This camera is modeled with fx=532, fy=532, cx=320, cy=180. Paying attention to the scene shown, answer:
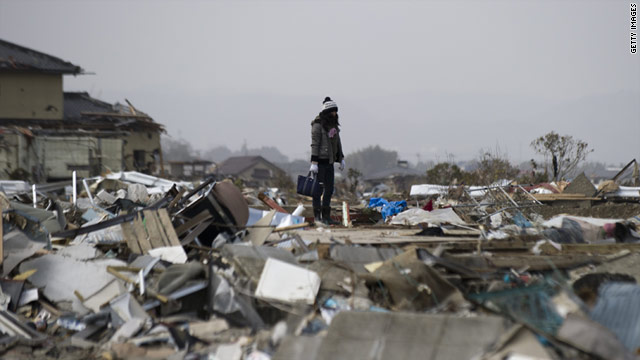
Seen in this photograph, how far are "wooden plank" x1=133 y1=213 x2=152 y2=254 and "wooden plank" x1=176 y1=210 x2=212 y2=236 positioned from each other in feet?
1.06

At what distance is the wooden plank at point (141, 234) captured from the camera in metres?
5.18

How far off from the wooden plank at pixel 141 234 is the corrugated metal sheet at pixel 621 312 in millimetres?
3867

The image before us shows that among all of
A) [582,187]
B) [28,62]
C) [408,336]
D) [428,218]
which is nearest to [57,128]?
[28,62]

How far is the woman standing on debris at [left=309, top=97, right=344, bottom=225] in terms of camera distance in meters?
7.27

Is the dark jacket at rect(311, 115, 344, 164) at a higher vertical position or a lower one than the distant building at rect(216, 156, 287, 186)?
higher

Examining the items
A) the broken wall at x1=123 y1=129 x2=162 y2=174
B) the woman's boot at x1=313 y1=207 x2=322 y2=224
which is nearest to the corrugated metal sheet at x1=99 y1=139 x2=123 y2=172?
the broken wall at x1=123 y1=129 x2=162 y2=174

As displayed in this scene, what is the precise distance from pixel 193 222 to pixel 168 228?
1.03ft

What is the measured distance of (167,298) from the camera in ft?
13.6

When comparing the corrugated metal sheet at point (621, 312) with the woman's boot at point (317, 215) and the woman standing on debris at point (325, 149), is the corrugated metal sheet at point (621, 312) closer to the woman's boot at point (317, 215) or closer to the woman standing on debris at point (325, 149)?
the woman standing on debris at point (325, 149)

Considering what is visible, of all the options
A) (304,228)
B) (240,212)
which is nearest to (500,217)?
(304,228)

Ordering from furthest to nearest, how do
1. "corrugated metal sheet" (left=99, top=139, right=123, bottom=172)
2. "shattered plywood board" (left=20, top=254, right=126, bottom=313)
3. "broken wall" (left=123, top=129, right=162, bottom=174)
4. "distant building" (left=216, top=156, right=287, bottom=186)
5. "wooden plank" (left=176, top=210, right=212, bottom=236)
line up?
"distant building" (left=216, top=156, right=287, bottom=186)
"broken wall" (left=123, top=129, right=162, bottom=174)
"corrugated metal sheet" (left=99, top=139, right=123, bottom=172)
"wooden plank" (left=176, top=210, right=212, bottom=236)
"shattered plywood board" (left=20, top=254, right=126, bottom=313)

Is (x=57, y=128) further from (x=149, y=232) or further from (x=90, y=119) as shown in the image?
(x=149, y=232)

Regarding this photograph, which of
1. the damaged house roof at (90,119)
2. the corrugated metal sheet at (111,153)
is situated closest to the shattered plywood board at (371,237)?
the corrugated metal sheet at (111,153)

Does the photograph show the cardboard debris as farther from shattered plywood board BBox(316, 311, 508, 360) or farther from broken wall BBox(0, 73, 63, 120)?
broken wall BBox(0, 73, 63, 120)
